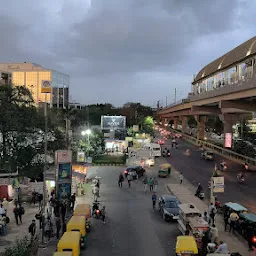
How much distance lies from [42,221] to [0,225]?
2.08 meters

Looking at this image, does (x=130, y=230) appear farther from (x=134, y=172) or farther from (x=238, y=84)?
(x=238, y=84)

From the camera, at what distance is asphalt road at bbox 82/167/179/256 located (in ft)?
51.2

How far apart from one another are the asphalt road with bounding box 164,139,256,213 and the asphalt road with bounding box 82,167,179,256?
242 inches

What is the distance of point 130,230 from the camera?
731 inches

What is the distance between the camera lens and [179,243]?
13.8m

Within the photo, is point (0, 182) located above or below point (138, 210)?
above

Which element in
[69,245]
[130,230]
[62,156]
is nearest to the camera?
[69,245]

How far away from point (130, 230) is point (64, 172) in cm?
578

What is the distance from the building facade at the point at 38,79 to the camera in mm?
86625

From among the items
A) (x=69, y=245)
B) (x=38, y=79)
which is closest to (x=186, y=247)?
(x=69, y=245)

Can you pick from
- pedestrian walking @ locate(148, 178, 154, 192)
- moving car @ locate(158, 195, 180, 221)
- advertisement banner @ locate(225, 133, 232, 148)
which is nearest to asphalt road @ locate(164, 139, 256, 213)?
advertisement banner @ locate(225, 133, 232, 148)

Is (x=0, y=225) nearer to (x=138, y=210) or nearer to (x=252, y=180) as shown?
(x=138, y=210)

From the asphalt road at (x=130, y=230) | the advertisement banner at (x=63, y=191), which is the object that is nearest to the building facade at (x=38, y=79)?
the asphalt road at (x=130, y=230)

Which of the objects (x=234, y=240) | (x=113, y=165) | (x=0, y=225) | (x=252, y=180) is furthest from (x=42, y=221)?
(x=113, y=165)
